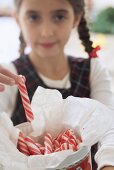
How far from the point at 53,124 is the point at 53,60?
421mm

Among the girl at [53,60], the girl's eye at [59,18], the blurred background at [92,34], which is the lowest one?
the blurred background at [92,34]

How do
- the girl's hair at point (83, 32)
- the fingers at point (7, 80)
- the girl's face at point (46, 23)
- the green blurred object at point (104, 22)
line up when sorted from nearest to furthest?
the fingers at point (7, 80) → the girl's face at point (46, 23) → the girl's hair at point (83, 32) → the green blurred object at point (104, 22)

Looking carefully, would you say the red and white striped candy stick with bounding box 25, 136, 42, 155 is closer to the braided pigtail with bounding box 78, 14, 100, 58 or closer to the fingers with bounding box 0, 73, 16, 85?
the fingers with bounding box 0, 73, 16, 85

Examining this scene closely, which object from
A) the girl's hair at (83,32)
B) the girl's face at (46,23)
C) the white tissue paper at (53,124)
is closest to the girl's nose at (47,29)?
the girl's face at (46,23)

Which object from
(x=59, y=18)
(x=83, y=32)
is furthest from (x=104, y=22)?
(x=59, y=18)

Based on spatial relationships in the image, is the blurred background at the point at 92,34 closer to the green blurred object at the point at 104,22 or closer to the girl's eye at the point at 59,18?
the green blurred object at the point at 104,22

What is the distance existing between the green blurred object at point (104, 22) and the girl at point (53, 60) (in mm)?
1528

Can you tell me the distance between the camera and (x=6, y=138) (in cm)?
46

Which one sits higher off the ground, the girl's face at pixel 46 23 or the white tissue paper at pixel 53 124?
the girl's face at pixel 46 23

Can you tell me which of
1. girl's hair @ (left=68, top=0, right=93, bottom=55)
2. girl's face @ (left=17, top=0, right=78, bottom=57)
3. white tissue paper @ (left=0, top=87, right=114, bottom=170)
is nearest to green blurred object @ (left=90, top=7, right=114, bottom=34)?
girl's hair @ (left=68, top=0, right=93, bottom=55)

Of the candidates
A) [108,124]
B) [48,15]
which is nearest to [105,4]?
[48,15]

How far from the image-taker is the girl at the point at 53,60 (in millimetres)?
805

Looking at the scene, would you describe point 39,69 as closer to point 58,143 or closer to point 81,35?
point 81,35

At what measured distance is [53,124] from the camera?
0.54 meters
